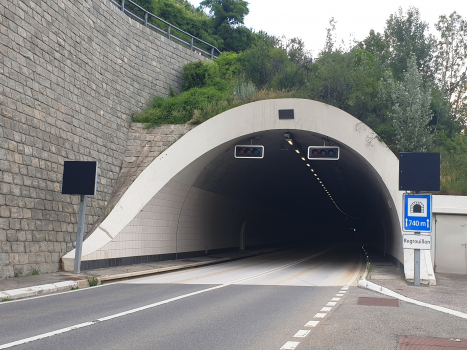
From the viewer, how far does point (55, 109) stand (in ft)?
63.9

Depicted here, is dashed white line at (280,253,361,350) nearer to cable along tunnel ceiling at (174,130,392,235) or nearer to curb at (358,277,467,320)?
curb at (358,277,467,320)

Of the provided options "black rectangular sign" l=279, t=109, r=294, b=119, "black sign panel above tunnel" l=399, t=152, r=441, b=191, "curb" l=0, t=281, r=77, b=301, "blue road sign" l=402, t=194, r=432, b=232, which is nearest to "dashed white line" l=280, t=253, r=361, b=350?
"blue road sign" l=402, t=194, r=432, b=232

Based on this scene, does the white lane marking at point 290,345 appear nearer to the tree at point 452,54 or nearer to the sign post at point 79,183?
the sign post at point 79,183

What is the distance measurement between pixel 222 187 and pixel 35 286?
16811 millimetres

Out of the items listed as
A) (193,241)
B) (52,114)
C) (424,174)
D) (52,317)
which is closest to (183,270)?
(193,241)

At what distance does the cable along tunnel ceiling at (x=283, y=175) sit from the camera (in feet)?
80.8

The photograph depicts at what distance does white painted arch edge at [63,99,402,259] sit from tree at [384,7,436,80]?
52.6 ft

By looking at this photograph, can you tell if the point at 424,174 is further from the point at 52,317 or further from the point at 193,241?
the point at 193,241

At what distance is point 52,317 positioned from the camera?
970 cm

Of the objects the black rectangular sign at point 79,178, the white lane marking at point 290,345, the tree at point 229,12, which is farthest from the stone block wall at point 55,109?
the tree at point 229,12

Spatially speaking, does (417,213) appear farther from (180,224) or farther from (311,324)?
(180,224)

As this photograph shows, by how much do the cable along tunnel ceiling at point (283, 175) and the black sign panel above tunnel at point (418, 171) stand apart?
5708 millimetres

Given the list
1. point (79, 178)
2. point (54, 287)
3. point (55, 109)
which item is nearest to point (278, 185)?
point (55, 109)

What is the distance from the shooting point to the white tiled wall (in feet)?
70.0
